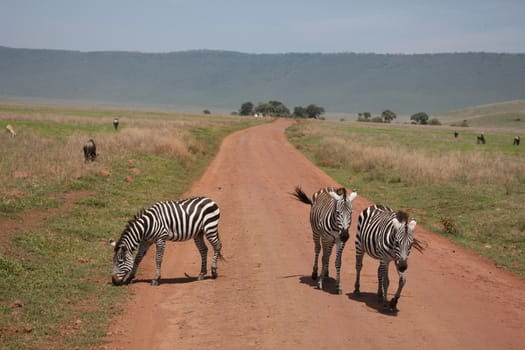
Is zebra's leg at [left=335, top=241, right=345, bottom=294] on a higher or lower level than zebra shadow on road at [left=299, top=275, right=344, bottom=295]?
higher

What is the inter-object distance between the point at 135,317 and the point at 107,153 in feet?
69.9

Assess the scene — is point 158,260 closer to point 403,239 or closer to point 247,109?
point 403,239

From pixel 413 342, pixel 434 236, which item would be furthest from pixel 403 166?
pixel 413 342

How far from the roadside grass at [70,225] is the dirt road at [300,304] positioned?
0.72 meters

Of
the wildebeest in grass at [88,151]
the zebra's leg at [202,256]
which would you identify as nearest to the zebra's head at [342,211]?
the zebra's leg at [202,256]

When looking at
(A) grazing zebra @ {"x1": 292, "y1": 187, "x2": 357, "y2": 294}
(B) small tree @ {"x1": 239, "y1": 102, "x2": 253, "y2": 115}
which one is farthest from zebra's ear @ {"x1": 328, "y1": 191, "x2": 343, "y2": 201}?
(B) small tree @ {"x1": 239, "y1": 102, "x2": 253, "y2": 115}

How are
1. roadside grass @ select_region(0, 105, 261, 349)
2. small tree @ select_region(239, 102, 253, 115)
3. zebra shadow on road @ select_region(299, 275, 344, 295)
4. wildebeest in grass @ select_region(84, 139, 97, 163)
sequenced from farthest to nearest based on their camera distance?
small tree @ select_region(239, 102, 253, 115)
wildebeest in grass @ select_region(84, 139, 97, 163)
zebra shadow on road @ select_region(299, 275, 344, 295)
roadside grass @ select_region(0, 105, 261, 349)

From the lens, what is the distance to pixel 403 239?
991 centimetres

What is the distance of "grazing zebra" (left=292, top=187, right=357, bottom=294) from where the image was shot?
1091cm

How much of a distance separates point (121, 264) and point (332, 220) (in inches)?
153

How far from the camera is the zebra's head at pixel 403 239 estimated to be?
32.4 ft

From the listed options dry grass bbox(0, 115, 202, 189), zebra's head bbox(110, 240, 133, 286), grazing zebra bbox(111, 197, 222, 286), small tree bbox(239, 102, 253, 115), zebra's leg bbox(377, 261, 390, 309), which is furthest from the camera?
small tree bbox(239, 102, 253, 115)

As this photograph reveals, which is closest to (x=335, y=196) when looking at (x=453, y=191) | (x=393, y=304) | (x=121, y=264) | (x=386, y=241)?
(x=386, y=241)

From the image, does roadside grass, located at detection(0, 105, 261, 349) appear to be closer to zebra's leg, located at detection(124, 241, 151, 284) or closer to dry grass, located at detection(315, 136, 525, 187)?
zebra's leg, located at detection(124, 241, 151, 284)
